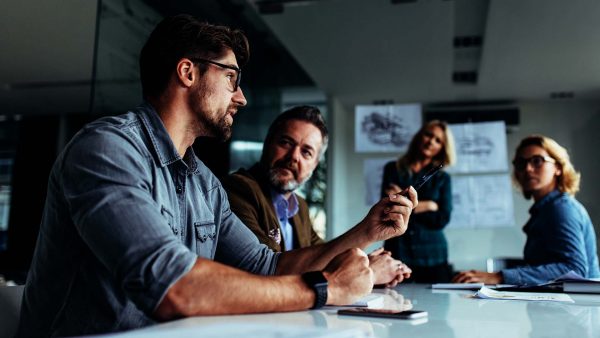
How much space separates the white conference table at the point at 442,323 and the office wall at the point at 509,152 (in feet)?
9.68

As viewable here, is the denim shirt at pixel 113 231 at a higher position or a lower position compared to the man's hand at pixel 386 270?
higher

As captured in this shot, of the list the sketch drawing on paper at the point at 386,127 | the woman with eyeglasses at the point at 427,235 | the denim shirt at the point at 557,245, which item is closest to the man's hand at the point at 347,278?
the denim shirt at the point at 557,245

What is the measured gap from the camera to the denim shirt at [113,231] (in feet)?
2.78

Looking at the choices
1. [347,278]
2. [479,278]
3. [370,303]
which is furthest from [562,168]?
[347,278]

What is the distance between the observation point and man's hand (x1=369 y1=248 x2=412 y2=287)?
1628mm

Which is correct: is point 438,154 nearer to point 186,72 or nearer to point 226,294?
point 186,72

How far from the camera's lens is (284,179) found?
209 cm

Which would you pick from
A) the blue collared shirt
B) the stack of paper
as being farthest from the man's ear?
the stack of paper

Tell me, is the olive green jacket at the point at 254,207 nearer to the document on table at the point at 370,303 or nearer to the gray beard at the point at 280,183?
the gray beard at the point at 280,183

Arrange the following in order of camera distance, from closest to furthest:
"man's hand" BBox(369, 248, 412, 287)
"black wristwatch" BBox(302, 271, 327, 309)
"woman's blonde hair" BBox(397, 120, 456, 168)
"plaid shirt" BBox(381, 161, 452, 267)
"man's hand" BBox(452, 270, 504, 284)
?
"black wristwatch" BBox(302, 271, 327, 309)
"man's hand" BBox(369, 248, 412, 287)
"man's hand" BBox(452, 270, 504, 284)
"plaid shirt" BBox(381, 161, 452, 267)
"woman's blonde hair" BBox(397, 120, 456, 168)

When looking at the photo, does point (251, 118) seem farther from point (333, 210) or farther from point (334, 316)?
point (334, 316)

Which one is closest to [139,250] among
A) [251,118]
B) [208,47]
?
[208,47]

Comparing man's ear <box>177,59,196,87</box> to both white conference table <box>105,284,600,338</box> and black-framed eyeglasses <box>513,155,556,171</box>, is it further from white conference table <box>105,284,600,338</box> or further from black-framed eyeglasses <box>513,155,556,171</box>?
black-framed eyeglasses <box>513,155,556,171</box>

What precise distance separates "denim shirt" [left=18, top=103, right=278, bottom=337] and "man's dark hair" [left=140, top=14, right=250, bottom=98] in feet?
0.34
